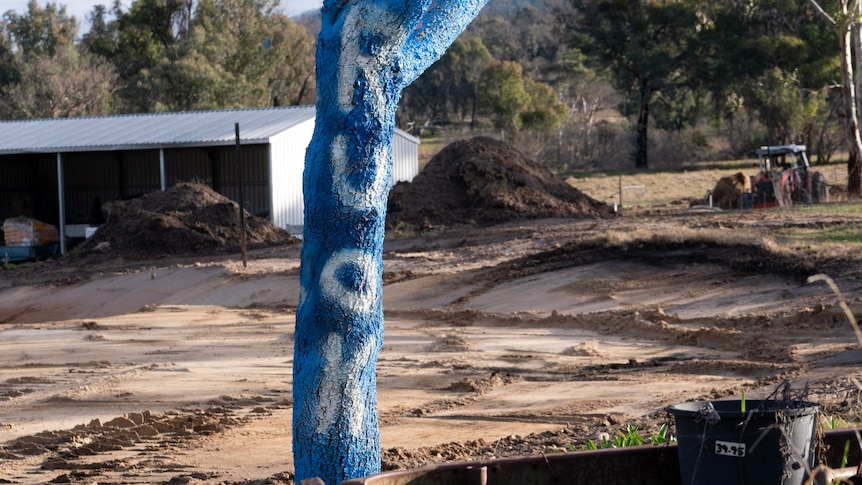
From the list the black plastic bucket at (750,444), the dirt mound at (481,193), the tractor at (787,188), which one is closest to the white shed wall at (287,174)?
the dirt mound at (481,193)

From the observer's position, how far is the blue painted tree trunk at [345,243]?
4.87 meters

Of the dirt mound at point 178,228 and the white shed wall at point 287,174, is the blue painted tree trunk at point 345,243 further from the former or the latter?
the white shed wall at point 287,174

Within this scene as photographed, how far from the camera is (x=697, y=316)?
43.1 ft

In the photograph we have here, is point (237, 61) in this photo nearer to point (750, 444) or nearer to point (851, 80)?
point (851, 80)

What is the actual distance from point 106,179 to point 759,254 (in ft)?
90.5

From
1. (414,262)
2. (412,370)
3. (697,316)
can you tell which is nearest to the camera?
(412,370)

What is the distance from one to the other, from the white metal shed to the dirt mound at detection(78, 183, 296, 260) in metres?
2.36

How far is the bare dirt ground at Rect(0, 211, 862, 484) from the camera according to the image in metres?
7.54

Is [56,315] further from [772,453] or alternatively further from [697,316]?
[772,453]

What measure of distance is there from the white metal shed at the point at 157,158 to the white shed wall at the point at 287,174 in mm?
30

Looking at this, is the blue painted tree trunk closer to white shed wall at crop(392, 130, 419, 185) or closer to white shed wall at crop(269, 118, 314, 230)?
white shed wall at crop(269, 118, 314, 230)

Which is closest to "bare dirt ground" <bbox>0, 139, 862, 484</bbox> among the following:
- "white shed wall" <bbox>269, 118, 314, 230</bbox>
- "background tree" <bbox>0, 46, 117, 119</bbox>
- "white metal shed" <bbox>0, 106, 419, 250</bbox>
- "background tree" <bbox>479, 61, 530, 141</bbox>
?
"white shed wall" <bbox>269, 118, 314, 230</bbox>

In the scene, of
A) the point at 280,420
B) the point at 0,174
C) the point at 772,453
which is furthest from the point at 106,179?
the point at 772,453

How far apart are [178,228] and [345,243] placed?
2266cm
